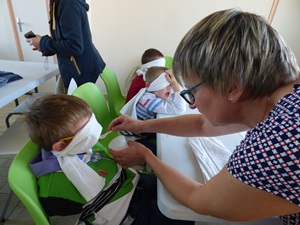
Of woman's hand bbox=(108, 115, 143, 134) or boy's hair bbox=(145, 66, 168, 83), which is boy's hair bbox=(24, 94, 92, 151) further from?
boy's hair bbox=(145, 66, 168, 83)

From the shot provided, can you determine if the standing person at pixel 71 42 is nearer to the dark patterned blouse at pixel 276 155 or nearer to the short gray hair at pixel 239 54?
the short gray hair at pixel 239 54

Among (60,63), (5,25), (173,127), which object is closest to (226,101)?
(173,127)

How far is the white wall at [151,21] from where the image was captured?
2762 millimetres

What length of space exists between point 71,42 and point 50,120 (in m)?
0.92

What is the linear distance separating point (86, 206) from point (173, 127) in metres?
0.47

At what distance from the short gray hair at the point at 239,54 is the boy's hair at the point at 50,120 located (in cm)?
47

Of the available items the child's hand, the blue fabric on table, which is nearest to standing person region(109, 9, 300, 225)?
the child's hand

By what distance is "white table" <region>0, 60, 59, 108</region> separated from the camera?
4.29ft

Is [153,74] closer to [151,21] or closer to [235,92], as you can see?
[235,92]

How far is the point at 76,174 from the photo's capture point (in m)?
0.75

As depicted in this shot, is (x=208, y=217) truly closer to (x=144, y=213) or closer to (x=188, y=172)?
(x=188, y=172)

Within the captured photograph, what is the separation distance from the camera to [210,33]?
55cm

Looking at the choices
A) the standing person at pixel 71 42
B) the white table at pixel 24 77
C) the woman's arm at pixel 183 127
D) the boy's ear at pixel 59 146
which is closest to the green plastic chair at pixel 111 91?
the standing person at pixel 71 42

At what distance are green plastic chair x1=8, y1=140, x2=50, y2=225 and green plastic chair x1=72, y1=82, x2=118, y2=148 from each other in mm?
488
